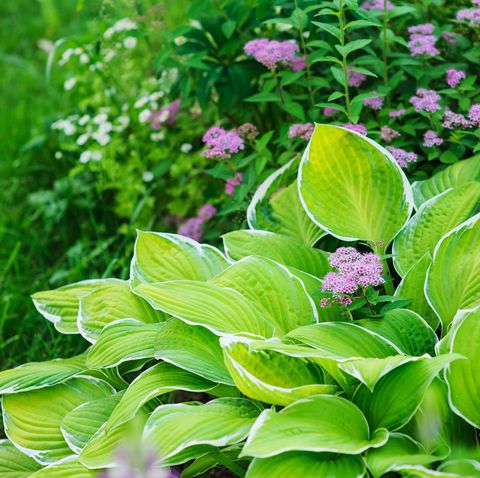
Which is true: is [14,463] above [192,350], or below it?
below

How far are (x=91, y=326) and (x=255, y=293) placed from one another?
17.0 inches

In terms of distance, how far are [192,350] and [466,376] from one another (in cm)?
57

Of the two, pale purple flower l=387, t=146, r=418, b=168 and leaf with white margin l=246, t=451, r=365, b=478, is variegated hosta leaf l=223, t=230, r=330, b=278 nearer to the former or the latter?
pale purple flower l=387, t=146, r=418, b=168

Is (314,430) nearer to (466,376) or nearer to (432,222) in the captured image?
(466,376)

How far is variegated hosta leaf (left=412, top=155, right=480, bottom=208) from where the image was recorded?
6.33 ft

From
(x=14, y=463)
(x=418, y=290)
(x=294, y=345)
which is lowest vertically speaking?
(x=14, y=463)

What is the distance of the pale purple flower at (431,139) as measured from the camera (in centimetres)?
196

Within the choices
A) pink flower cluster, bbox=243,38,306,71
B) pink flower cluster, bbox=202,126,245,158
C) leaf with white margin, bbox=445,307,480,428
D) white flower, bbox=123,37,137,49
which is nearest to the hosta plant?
leaf with white margin, bbox=445,307,480,428

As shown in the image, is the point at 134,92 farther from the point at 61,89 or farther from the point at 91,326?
the point at 91,326

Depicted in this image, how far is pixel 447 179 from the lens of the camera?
196cm

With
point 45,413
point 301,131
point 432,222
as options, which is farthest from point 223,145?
point 45,413

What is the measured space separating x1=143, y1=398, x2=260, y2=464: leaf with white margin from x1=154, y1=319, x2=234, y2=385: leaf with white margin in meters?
0.08

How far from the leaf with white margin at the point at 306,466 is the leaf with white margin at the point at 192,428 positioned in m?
0.08

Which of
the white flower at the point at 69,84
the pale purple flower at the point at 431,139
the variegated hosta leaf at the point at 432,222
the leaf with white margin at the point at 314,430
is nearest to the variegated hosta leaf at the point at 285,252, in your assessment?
the variegated hosta leaf at the point at 432,222
